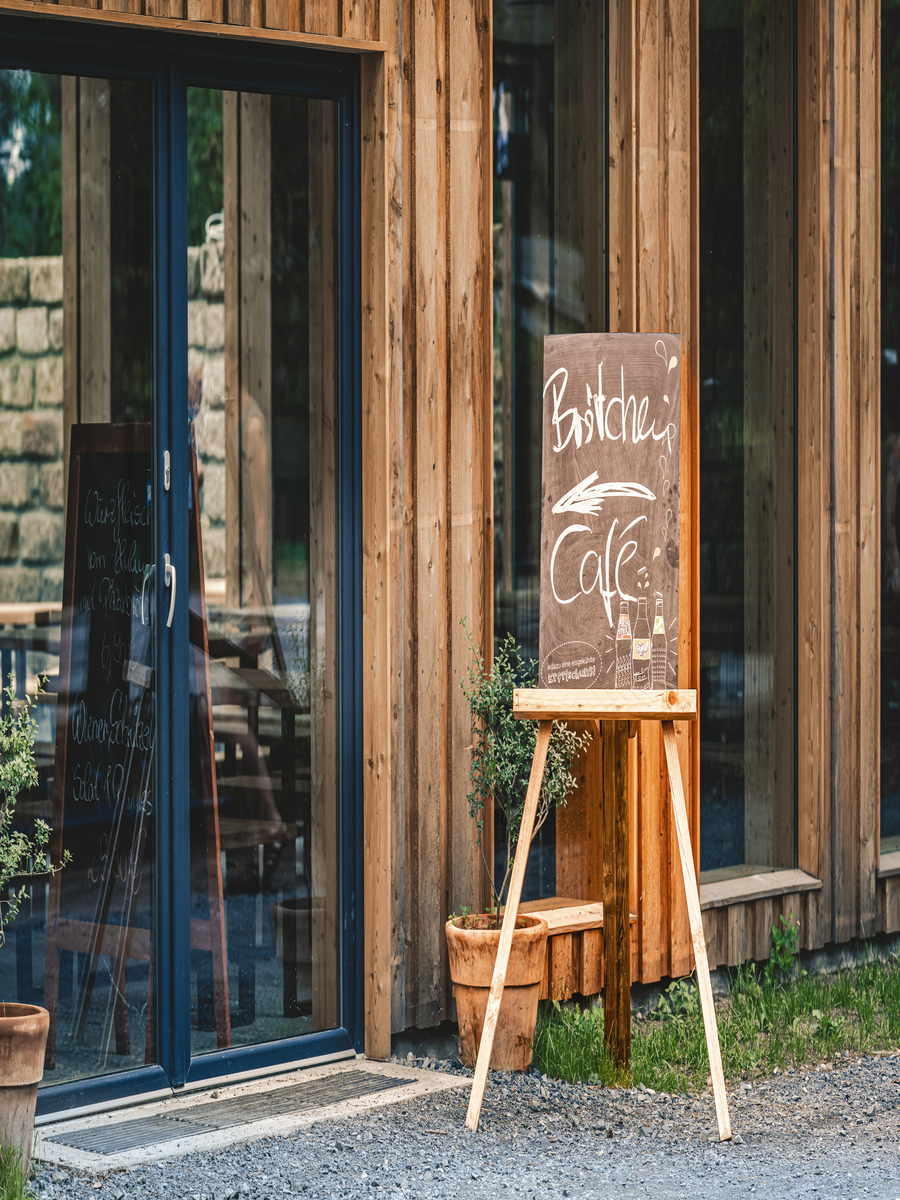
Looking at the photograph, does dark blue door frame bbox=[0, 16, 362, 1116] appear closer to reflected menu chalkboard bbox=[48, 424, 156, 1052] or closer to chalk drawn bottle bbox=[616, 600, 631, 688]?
reflected menu chalkboard bbox=[48, 424, 156, 1052]

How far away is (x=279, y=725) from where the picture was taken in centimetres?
577

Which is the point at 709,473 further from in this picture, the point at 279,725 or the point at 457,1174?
the point at 457,1174

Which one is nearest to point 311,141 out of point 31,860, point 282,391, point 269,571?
point 282,391

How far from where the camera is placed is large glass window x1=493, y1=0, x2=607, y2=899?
6.27 metres

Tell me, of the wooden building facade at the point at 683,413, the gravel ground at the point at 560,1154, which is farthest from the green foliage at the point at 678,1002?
the gravel ground at the point at 560,1154

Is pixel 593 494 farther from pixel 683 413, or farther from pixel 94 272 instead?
pixel 94 272

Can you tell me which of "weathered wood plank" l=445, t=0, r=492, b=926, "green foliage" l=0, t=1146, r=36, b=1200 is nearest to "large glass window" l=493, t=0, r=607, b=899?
"weathered wood plank" l=445, t=0, r=492, b=926

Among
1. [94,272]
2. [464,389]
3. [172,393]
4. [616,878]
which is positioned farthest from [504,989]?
[94,272]

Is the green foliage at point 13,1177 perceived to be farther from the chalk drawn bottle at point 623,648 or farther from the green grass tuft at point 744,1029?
the chalk drawn bottle at point 623,648

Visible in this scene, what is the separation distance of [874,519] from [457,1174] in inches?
147

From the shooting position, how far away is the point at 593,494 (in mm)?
5277

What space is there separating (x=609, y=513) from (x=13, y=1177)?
237 cm

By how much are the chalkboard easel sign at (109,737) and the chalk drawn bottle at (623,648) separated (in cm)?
135

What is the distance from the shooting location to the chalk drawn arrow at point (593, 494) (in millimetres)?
5273
